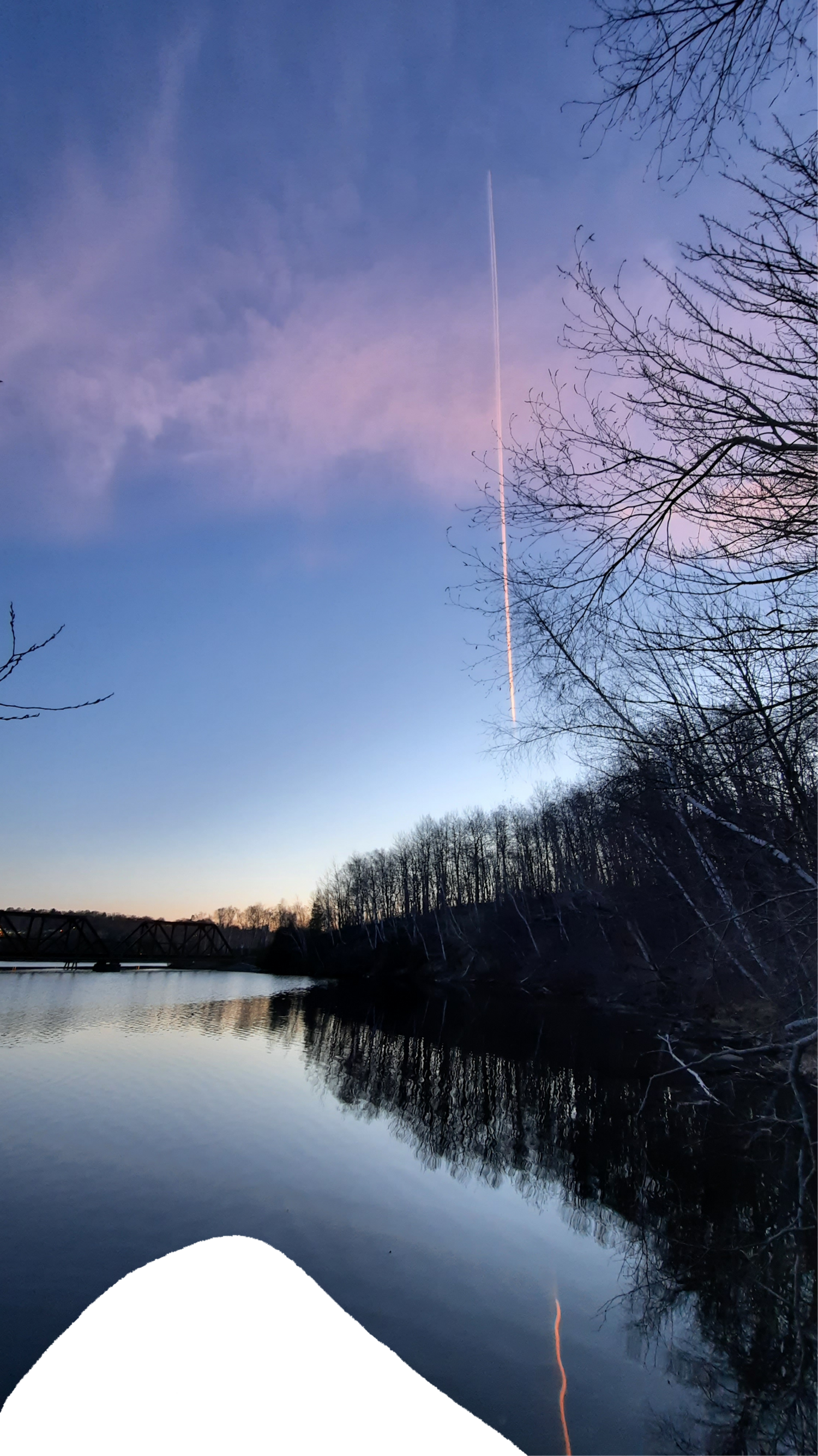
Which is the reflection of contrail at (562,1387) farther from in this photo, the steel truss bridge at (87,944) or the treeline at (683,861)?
the steel truss bridge at (87,944)

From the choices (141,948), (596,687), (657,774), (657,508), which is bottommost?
(141,948)

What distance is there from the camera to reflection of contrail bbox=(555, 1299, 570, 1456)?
3576 mm

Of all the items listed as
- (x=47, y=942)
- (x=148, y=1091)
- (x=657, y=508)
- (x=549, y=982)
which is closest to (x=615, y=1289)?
(x=657, y=508)

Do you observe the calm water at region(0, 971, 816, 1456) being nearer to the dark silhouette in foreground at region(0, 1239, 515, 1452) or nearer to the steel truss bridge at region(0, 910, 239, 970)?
the dark silhouette in foreground at region(0, 1239, 515, 1452)

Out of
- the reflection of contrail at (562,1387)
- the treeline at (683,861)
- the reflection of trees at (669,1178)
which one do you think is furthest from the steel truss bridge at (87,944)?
the reflection of contrail at (562,1387)

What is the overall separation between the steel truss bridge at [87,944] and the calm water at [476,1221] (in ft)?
155

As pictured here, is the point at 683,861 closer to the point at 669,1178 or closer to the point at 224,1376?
the point at 669,1178

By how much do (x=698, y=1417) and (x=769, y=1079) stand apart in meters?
11.8

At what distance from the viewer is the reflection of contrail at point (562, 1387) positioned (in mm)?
3576

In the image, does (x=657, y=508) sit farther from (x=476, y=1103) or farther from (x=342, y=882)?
(x=342, y=882)

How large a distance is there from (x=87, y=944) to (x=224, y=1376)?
7451 cm

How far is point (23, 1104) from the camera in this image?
10469mm

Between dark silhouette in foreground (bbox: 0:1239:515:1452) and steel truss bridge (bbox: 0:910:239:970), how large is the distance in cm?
5706

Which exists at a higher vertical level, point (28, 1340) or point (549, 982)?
point (28, 1340)
